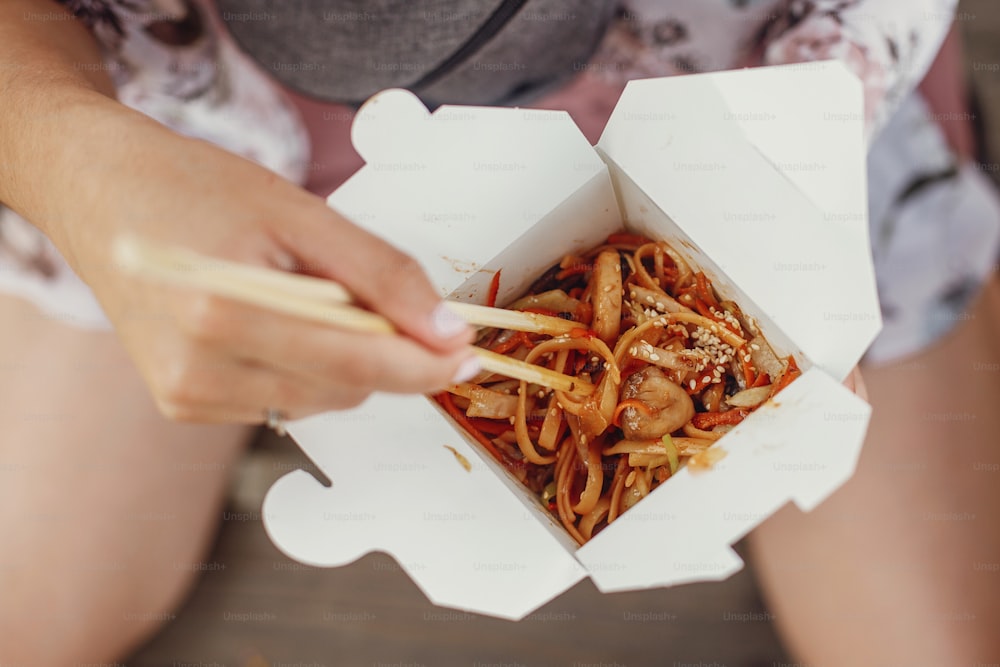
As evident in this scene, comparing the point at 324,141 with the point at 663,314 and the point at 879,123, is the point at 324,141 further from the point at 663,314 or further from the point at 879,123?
the point at 879,123

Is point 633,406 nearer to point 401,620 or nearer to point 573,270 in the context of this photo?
point 573,270

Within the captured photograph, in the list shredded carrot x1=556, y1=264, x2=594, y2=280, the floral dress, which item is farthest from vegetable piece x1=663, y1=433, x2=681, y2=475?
the floral dress

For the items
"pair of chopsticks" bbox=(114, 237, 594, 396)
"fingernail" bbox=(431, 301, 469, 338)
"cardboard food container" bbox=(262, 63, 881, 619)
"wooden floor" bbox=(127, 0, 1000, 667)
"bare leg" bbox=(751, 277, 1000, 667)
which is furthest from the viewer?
"wooden floor" bbox=(127, 0, 1000, 667)

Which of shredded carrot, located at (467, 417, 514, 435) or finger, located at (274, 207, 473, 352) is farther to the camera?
shredded carrot, located at (467, 417, 514, 435)

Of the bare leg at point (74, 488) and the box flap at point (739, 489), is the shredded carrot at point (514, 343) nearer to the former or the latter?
the box flap at point (739, 489)

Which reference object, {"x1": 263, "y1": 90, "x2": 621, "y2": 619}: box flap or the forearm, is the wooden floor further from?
the forearm

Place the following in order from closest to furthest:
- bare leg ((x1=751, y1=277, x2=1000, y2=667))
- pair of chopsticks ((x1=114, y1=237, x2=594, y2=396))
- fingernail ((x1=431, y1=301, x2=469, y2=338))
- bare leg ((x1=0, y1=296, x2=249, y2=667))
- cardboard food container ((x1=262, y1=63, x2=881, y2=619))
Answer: pair of chopsticks ((x1=114, y1=237, x2=594, y2=396))
fingernail ((x1=431, y1=301, x2=469, y2=338))
cardboard food container ((x1=262, y1=63, x2=881, y2=619))
bare leg ((x1=751, y1=277, x2=1000, y2=667))
bare leg ((x1=0, y1=296, x2=249, y2=667))

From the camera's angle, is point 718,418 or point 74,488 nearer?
point 718,418

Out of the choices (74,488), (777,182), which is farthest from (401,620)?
(777,182)
